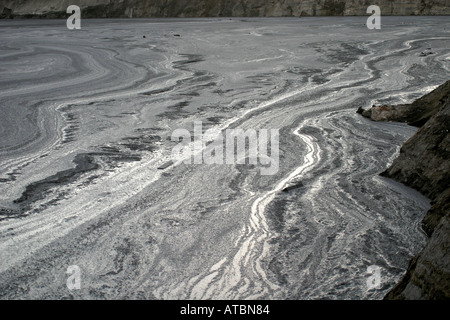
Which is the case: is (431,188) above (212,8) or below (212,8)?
below

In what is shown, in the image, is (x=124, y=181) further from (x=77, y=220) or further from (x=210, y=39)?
(x=210, y=39)

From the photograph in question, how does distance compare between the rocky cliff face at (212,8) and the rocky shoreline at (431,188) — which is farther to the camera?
the rocky cliff face at (212,8)

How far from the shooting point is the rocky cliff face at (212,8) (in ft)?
36.4

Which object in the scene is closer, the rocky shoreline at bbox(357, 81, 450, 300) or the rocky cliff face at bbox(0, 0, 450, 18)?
the rocky shoreline at bbox(357, 81, 450, 300)

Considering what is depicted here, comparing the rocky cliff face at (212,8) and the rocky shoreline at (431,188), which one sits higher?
the rocky cliff face at (212,8)

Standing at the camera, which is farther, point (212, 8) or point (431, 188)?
point (212, 8)

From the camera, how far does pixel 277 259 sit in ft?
5.03

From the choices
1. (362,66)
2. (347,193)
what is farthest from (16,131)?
(362,66)

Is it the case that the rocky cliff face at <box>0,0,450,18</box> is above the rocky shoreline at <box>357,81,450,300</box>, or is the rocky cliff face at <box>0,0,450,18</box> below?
above

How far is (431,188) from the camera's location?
191cm

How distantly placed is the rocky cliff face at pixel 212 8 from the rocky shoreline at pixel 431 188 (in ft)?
30.1

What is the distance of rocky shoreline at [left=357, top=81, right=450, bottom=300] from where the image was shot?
112cm

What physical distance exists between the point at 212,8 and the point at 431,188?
11782mm

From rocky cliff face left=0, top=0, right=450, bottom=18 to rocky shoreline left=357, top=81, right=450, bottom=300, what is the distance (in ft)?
30.1
